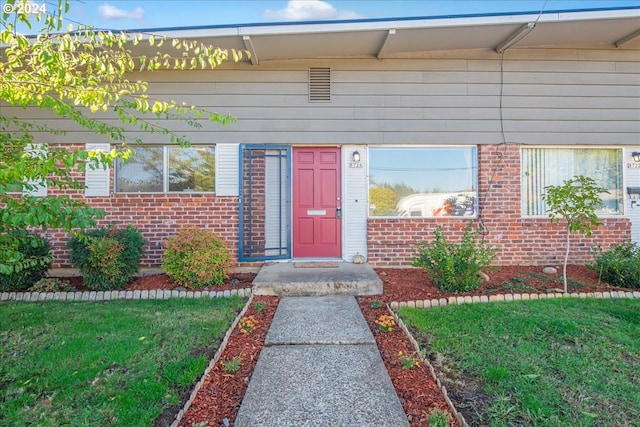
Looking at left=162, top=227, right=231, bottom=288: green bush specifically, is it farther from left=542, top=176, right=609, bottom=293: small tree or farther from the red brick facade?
left=542, top=176, right=609, bottom=293: small tree

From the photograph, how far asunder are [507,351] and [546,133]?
16.0 ft

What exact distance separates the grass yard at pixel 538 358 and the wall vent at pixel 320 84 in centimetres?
398

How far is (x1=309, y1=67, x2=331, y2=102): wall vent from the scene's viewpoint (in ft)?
19.9

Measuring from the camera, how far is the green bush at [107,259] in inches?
192

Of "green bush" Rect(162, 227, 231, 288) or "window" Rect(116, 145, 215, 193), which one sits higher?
"window" Rect(116, 145, 215, 193)

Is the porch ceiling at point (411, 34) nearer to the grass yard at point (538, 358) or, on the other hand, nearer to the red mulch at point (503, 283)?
the red mulch at point (503, 283)

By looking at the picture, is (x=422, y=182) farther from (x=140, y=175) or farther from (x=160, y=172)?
(x=140, y=175)

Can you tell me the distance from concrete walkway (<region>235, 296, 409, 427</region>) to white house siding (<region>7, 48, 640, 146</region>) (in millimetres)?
3633

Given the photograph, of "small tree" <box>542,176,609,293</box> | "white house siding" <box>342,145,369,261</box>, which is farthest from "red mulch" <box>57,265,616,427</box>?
"small tree" <box>542,176,609,293</box>

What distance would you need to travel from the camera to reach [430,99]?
613 cm

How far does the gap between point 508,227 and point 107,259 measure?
6669 millimetres

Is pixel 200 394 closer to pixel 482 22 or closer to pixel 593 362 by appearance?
pixel 593 362

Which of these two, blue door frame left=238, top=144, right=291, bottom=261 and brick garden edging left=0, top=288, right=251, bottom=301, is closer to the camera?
brick garden edging left=0, top=288, right=251, bottom=301

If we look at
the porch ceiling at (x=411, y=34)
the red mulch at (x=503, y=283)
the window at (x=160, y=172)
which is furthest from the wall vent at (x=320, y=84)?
the red mulch at (x=503, y=283)
